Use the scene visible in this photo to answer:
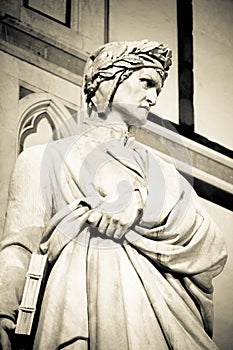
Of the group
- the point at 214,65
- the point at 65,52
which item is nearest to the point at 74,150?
the point at 65,52

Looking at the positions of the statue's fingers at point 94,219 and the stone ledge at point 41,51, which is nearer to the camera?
the statue's fingers at point 94,219

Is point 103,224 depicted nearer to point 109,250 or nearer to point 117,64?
point 109,250

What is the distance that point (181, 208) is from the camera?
4.28m

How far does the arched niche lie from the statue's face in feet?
1.18

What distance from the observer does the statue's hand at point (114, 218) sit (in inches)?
160

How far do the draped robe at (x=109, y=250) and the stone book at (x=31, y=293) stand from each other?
3 centimetres

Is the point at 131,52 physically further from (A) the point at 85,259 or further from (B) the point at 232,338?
(B) the point at 232,338

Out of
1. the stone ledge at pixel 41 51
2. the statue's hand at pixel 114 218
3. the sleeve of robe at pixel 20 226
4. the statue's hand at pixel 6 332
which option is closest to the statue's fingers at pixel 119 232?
the statue's hand at pixel 114 218

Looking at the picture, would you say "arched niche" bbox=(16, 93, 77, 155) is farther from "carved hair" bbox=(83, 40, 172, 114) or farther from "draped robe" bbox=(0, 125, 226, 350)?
"draped robe" bbox=(0, 125, 226, 350)

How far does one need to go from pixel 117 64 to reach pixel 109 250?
72 cm

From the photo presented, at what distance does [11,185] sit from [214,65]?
66.8 inches

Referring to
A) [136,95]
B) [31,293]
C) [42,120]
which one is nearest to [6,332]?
[31,293]

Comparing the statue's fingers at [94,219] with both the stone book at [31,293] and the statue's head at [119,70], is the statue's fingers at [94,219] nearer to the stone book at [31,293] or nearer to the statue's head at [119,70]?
the stone book at [31,293]

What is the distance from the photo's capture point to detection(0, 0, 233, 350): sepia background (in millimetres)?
4906
